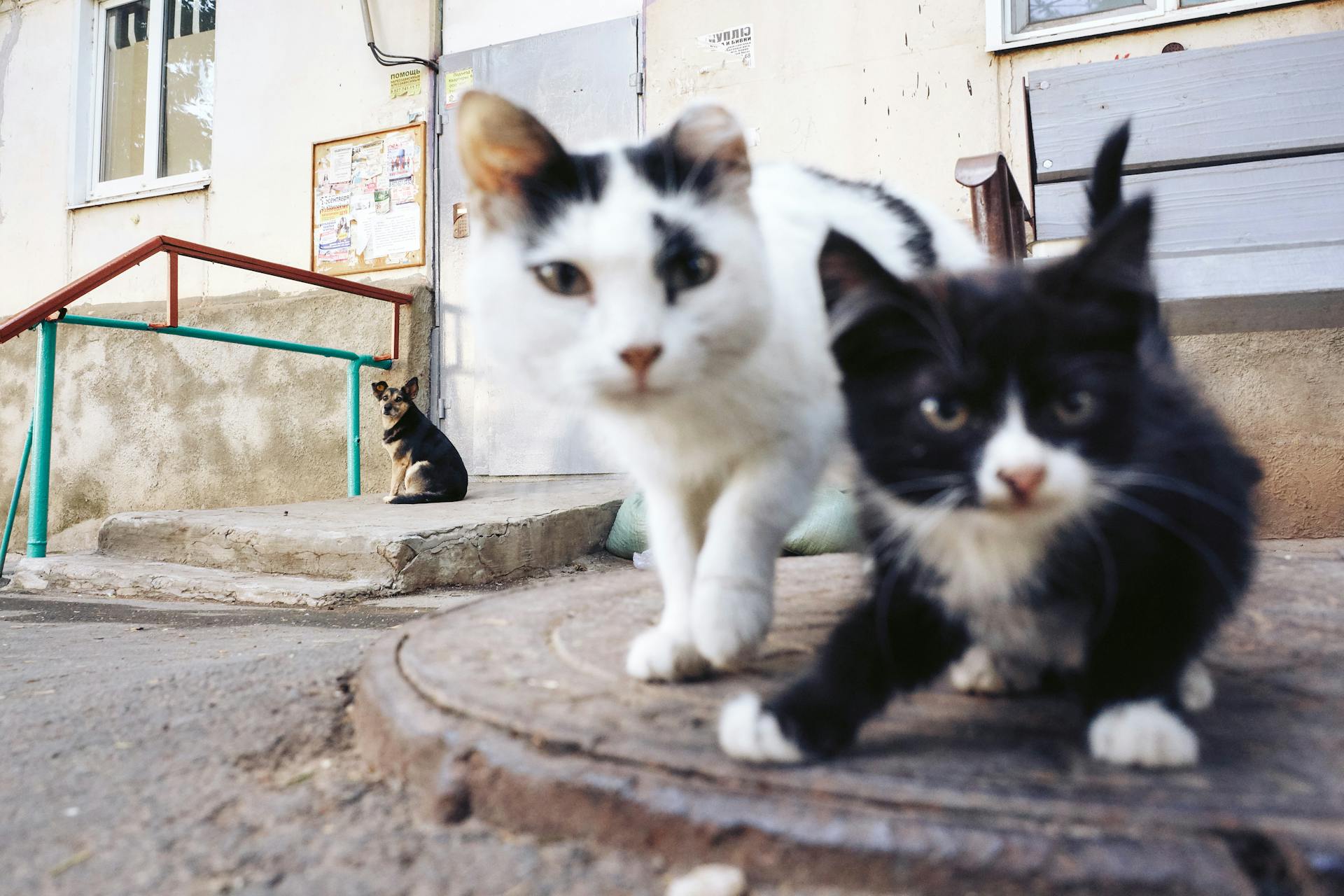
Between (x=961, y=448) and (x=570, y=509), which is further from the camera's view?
(x=570, y=509)

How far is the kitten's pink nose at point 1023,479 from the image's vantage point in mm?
801

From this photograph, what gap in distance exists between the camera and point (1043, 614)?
37.3 inches

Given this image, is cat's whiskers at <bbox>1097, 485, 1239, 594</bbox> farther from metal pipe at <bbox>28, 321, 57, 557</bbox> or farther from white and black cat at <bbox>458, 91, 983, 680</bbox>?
metal pipe at <bbox>28, 321, 57, 557</bbox>

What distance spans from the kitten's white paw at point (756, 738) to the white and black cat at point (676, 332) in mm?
196

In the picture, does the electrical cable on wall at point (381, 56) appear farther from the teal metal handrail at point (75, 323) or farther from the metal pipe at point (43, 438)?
the metal pipe at point (43, 438)

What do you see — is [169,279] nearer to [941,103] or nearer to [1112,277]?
[941,103]

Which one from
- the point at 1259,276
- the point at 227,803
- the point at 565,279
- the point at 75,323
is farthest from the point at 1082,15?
the point at 75,323

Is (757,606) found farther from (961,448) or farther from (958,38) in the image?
(958,38)

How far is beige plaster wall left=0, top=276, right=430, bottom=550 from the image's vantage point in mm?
5434

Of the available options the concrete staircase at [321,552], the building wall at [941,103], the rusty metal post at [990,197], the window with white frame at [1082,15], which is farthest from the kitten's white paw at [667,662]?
the window with white frame at [1082,15]

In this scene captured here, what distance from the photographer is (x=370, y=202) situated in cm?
530

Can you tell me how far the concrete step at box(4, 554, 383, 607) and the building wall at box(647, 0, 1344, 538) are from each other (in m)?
2.91

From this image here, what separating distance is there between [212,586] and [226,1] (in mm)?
4419

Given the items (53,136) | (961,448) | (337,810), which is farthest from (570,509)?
(53,136)
